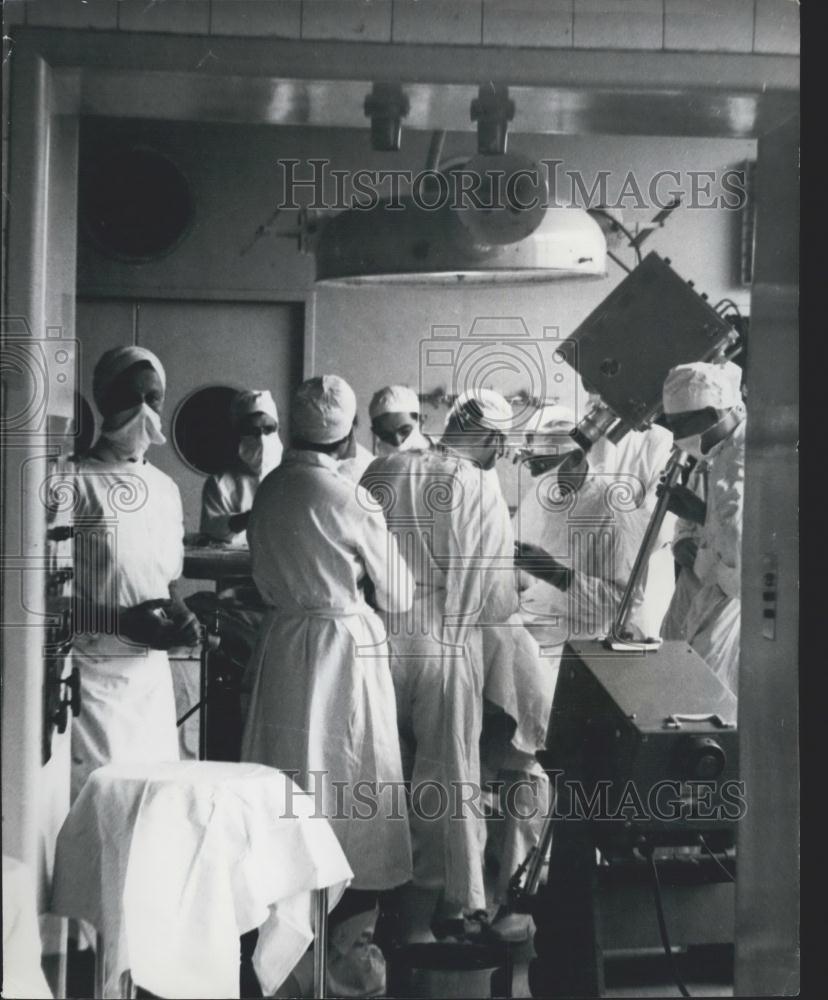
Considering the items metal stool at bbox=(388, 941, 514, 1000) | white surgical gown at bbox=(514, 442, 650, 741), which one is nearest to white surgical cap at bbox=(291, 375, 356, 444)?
white surgical gown at bbox=(514, 442, 650, 741)

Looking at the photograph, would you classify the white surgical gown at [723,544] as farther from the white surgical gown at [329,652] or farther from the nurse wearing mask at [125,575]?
A: the nurse wearing mask at [125,575]

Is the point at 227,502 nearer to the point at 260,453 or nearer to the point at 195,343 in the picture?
the point at 260,453

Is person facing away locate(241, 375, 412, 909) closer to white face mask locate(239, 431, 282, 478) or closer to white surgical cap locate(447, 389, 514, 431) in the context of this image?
white face mask locate(239, 431, 282, 478)

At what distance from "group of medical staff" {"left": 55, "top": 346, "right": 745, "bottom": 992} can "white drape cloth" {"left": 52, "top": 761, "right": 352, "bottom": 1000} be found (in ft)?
0.32

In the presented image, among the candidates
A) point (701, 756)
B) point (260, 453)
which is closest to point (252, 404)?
point (260, 453)

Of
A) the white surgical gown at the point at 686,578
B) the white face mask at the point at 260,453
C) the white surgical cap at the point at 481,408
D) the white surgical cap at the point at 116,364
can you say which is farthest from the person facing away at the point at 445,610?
the white surgical cap at the point at 116,364

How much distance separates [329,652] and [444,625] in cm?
20

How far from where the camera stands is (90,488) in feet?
6.93

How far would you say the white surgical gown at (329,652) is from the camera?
2.13 meters

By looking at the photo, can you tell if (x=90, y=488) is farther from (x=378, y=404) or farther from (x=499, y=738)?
(x=499, y=738)

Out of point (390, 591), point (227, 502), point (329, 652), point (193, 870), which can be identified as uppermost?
point (227, 502)

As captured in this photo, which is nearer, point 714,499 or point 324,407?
point 324,407

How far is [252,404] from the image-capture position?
2119mm

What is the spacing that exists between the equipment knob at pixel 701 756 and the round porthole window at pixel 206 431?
872mm
